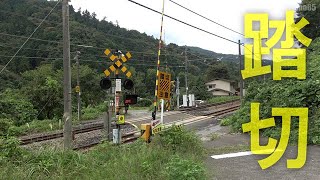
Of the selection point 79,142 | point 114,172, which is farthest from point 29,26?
point 114,172

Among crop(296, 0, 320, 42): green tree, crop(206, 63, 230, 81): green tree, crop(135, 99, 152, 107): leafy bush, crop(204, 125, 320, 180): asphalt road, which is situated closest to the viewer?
crop(204, 125, 320, 180): asphalt road

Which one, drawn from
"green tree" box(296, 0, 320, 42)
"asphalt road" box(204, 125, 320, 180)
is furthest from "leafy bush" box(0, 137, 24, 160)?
"green tree" box(296, 0, 320, 42)

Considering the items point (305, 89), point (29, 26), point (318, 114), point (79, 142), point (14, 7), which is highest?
point (14, 7)

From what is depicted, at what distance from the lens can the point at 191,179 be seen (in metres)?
4.77

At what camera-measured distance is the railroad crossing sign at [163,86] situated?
7766 mm

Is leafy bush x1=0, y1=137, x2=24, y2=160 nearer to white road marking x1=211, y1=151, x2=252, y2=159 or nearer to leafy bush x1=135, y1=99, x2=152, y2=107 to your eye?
white road marking x1=211, y1=151, x2=252, y2=159

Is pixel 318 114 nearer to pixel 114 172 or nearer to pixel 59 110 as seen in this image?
pixel 114 172

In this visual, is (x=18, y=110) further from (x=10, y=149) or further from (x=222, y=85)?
(x=222, y=85)

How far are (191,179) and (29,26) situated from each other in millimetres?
44958

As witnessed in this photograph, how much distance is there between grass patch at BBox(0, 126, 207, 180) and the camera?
5.07 metres

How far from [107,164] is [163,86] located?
2.62 meters

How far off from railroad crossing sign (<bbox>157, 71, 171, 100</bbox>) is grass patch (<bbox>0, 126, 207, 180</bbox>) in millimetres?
1166

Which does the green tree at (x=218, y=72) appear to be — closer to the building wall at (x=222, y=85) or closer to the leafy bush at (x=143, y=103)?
the building wall at (x=222, y=85)

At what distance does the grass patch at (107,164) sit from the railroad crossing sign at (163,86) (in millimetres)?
1166
